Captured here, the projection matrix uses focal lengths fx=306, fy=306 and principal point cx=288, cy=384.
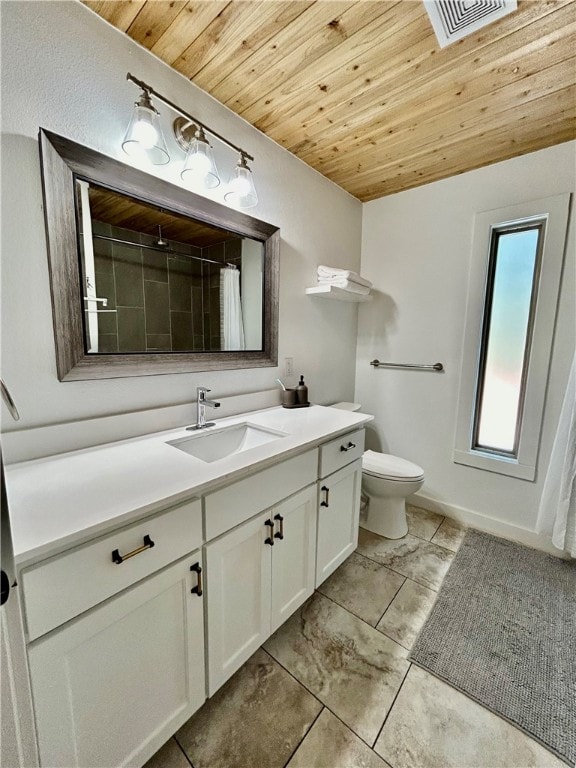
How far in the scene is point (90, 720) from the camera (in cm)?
73

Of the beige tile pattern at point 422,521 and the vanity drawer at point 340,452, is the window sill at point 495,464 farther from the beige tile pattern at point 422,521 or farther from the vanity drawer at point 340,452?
the vanity drawer at point 340,452

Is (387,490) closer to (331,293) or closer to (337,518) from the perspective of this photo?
(337,518)

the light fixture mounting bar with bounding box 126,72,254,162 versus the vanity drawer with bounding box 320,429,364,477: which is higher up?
the light fixture mounting bar with bounding box 126,72,254,162

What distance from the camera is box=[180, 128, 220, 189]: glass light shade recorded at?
1226 millimetres

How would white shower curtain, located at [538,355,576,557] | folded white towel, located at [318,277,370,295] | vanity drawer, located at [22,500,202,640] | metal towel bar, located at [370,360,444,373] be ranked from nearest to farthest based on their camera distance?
vanity drawer, located at [22,500,202,640]
white shower curtain, located at [538,355,576,557]
folded white towel, located at [318,277,370,295]
metal towel bar, located at [370,360,444,373]

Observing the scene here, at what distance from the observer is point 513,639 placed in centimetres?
134

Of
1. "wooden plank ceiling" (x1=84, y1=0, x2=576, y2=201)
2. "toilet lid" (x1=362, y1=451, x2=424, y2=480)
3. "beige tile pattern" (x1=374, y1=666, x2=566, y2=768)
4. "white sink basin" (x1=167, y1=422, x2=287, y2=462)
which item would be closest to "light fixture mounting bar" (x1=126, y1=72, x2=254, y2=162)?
"wooden plank ceiling" (x1=84, y1=0, x2=576, y2=201)

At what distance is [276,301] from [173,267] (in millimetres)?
604

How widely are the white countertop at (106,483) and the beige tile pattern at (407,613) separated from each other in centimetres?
92

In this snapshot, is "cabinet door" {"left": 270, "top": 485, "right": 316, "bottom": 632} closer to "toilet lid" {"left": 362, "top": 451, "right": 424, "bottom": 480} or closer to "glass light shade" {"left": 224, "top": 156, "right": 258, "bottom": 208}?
"toilet lid" {"left": 362, "top": 451, "right": 424, "bottom": 480}

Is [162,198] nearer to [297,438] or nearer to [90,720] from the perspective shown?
[297,438]

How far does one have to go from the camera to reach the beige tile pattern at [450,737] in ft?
3.12

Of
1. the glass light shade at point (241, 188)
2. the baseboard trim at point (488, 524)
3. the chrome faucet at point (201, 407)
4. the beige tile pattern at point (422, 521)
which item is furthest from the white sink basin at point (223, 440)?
the baseboard trim at point (488, 524)

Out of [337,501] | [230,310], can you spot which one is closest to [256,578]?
[337,501]
